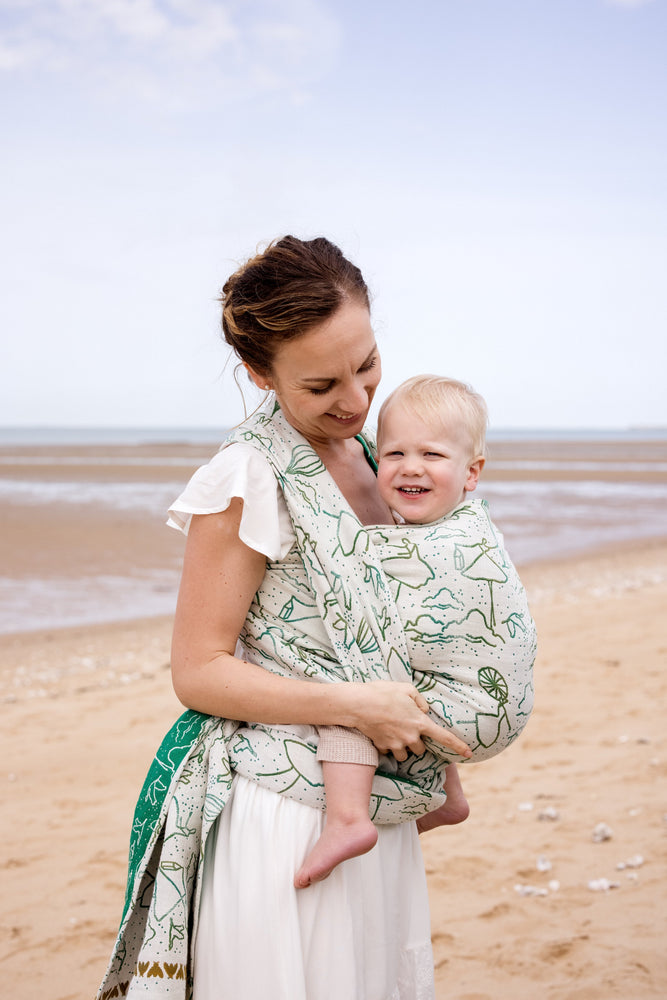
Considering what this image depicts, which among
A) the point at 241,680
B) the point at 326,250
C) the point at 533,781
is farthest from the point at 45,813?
the point at 326,250

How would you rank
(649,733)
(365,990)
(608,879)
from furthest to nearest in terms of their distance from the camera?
A: (649,733) < (608,879) < (365,990)

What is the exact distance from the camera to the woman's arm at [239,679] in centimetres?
173

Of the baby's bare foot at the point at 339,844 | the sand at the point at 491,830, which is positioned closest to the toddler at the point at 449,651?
the baby's bare foot at the point at 339,844

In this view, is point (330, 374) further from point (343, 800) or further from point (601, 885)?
point (601, 885)

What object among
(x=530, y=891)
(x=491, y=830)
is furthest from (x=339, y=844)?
(x=491, y=830)

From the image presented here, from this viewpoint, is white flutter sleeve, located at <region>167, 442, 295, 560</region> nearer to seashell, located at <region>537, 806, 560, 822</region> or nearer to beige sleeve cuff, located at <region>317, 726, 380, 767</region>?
beige sleeve cuff, located at <region>317, 726, 380, 767</region>

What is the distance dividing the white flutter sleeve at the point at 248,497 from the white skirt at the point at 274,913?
496 mm

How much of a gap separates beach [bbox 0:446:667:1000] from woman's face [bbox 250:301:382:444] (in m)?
2.36

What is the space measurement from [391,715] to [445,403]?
28.9 inches

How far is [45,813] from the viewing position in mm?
4625

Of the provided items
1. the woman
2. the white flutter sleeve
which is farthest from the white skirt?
the white flutter sleeve

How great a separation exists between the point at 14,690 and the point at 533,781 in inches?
147

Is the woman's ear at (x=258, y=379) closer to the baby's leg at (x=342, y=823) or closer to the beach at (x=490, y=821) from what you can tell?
the baby's leg at (x=342, y=823)

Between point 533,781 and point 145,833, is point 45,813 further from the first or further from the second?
point 145,833
